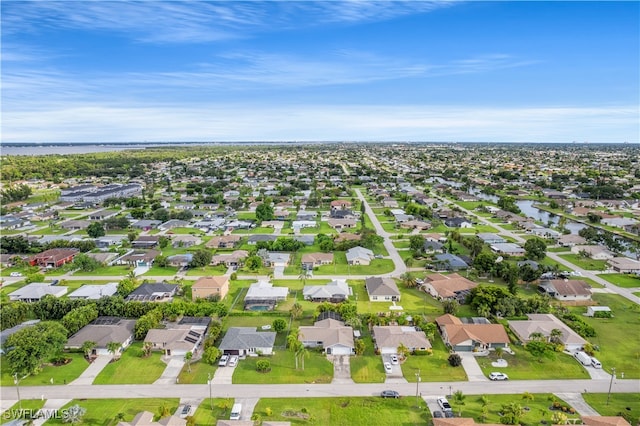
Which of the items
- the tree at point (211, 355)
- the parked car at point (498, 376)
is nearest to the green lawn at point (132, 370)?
the tree at point (211, 355)

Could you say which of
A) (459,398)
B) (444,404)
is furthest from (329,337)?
(459,398)

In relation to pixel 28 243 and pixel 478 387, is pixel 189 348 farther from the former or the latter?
pixel 28 243

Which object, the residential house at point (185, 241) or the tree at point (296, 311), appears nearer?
the tree at point (296, 311)

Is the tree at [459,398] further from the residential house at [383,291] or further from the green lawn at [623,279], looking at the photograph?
the green lawn at [623,279]

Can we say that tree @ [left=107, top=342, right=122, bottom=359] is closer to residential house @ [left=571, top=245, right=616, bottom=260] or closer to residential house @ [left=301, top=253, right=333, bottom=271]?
residential house @ [left=301, top=253, right=333, bottom=271]

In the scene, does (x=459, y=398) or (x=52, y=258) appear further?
(x=52, y=258)

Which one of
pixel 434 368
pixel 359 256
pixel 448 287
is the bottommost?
pixel 434 368

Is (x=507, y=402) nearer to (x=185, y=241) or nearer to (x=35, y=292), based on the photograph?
(x=35, y=292)
